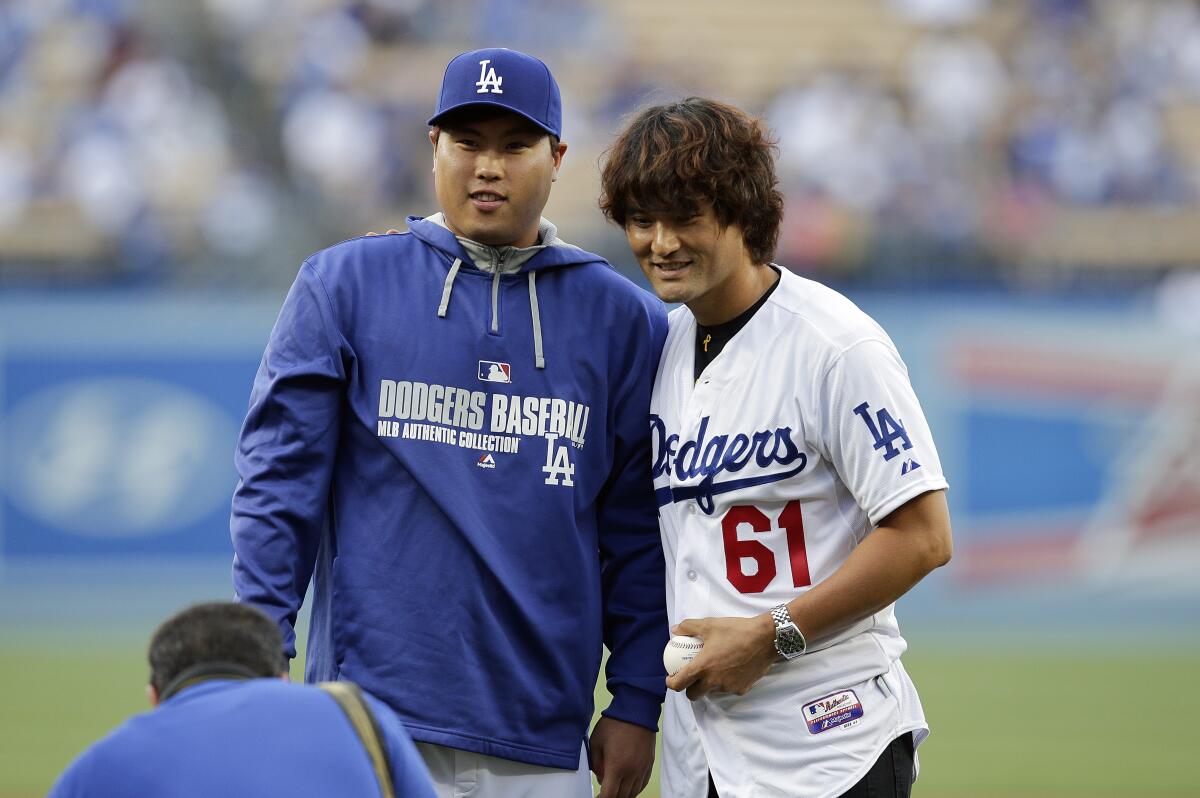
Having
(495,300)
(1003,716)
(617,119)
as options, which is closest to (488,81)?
(495,300)

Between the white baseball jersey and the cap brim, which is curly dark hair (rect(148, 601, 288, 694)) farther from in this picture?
the cap brim

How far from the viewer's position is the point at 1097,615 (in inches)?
519

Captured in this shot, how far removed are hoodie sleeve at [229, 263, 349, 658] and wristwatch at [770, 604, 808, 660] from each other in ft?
3.34

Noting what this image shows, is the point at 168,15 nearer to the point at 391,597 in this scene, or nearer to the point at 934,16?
the point at 934,16

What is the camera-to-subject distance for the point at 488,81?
3.58 metres

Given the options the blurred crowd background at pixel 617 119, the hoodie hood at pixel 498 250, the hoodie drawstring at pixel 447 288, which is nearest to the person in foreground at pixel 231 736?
the hoodie drawstring at pixel 447 288

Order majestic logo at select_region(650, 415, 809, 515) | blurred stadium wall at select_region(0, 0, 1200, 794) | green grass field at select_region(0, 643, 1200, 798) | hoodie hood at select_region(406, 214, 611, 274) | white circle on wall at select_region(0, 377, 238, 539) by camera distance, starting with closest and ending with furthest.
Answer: majestic logo at select_region(650, 415, 809, 515) → hoodie hood at select_region(406, 214, 611, 274) → green grass field at select_region(0, 643, 1200, 798) → white circle on wall at select_region(0, 377, 238, 539) → blurred stadium wall at select_region(0, 0, 1200, 794)

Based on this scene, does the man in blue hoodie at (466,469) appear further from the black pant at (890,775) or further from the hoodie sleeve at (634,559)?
the black pant at (890,775)

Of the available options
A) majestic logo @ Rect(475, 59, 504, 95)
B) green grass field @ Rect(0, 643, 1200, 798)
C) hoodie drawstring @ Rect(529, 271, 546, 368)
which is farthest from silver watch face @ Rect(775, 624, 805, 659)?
green grass field @ Rect(0, 643, 1200, 798)

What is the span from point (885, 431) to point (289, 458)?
127cm

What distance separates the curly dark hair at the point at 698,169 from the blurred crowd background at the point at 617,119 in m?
10.5

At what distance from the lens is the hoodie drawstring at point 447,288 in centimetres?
360

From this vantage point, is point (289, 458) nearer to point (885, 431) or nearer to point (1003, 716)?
Result: point (885, 431)

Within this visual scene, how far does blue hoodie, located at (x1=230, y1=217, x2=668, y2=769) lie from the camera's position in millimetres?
3484
